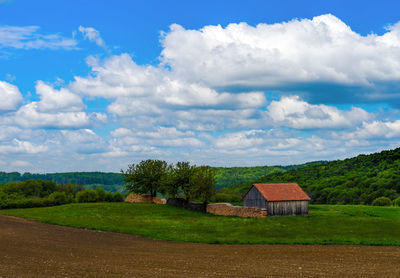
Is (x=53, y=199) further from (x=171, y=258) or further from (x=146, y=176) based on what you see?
(x=171, y=258)

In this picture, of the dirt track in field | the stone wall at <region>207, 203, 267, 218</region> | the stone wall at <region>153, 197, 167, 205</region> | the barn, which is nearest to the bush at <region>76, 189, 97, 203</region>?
the stone wall at <region>153, 197, 167, 205</region>

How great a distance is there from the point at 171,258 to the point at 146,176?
51.7m

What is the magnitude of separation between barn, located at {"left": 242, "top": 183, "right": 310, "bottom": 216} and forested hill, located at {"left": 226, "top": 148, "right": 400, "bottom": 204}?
5975 cm

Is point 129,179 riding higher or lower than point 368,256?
higher

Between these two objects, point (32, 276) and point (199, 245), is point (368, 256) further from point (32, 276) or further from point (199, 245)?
point (32, 276)

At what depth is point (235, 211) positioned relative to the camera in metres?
61.2

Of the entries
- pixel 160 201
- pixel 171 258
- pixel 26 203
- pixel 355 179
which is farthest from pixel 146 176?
pixel 355 179

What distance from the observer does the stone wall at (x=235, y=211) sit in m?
57.4

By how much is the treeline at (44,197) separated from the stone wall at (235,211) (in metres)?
29.8

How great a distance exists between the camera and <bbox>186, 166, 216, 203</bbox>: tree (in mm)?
66500

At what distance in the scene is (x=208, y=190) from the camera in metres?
66.9

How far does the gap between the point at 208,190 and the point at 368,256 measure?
128 ft

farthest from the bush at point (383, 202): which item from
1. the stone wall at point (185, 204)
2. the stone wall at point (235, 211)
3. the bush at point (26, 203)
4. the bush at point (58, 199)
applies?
the bush at point (26, 203)

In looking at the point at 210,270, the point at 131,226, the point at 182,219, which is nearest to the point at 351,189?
the point at 182,219
